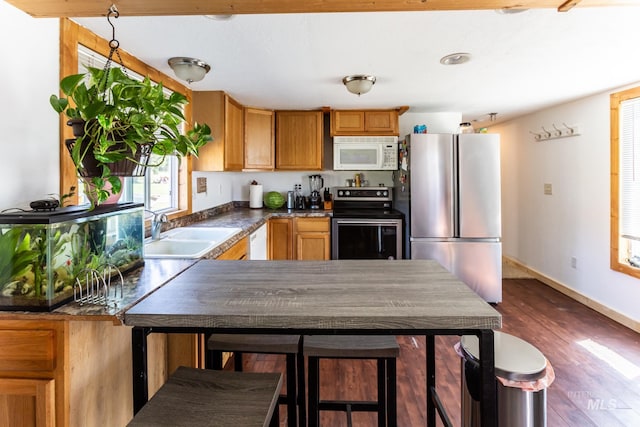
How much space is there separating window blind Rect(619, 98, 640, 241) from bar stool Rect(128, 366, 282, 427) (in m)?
3.52

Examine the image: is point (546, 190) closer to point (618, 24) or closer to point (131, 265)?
point (618, 24)

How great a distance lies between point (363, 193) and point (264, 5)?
3.11 meters

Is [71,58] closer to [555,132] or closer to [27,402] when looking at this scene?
[27,402]

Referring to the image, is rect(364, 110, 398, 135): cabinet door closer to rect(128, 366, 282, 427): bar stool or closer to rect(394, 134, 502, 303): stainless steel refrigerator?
rect(394, 134, 502, 303): stainless steel refrigerator

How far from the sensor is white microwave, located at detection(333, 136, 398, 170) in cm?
396

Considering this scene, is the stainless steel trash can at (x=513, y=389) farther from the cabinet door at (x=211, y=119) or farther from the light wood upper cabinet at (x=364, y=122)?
the light wood upper cabinet at (x=364, y=122)

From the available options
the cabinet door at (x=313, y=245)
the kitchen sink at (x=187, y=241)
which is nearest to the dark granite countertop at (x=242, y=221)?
the kitchen sink at (x=187, y=241)

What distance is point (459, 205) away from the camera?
3.50 m

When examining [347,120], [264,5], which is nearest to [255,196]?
[347,120]

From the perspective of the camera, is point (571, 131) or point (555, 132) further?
point (555, 132)

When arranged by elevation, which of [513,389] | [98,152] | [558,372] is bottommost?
[558,372]

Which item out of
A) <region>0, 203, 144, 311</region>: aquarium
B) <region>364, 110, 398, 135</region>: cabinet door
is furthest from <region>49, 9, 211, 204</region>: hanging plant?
<region>364, 110, 398, 135</region>: cabinet door

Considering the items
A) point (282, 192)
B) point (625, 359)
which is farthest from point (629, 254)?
point (282, 192)

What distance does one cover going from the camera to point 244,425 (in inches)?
35.1
